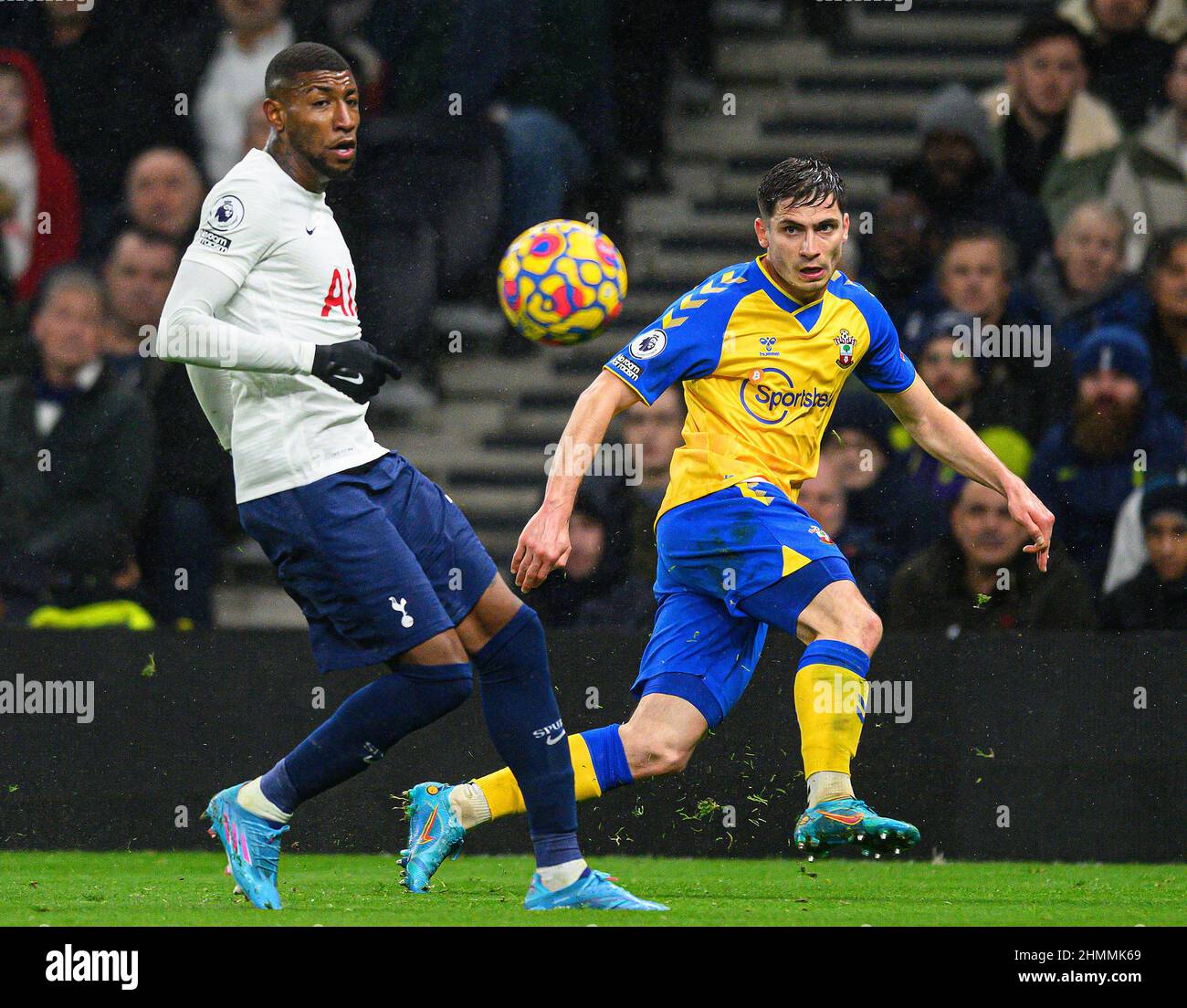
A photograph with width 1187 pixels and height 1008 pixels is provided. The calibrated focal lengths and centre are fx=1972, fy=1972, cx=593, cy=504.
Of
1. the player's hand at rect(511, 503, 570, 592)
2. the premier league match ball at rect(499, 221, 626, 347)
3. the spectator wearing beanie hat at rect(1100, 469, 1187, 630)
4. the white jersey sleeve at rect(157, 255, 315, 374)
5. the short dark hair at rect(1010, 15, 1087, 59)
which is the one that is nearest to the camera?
the white jersey sleeve at rect(157, 255, 315, 374)

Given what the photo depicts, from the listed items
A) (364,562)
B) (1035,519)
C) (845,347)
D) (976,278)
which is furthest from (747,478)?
(976,278)

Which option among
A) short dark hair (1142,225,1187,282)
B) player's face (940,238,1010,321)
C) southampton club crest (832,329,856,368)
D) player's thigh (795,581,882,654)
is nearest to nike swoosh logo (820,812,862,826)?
player's thigh (795,581,882,654)

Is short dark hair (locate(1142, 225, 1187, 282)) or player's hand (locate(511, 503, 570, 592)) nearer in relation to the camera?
player's hand (locate(511, 503, 570, 592))

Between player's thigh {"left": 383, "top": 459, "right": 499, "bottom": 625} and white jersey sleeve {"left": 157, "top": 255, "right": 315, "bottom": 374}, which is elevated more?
white jersey sleeve {"left": 157, "top": 255, "right": 315, "bottom": 374}

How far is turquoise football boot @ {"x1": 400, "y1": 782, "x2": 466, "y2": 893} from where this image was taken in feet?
16.7

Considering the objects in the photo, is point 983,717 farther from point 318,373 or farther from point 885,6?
point 885,6

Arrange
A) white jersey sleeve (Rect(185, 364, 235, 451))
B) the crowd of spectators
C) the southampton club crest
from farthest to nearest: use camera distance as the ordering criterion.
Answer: the crowd of spectators → the southampton club crest → white jersey sleeve (Rect(185, 364, 235, 451))

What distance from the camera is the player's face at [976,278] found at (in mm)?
7793

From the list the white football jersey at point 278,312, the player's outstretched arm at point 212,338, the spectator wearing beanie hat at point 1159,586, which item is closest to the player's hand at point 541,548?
the white football jersey at point 278,312

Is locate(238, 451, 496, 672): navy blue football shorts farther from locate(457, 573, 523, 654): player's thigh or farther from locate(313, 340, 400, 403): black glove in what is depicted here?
locate(313, 340, 400, 403): black glove

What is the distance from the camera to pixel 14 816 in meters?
6.88

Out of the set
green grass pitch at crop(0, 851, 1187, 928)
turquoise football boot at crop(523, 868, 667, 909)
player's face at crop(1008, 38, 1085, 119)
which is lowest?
green grass pitch at crop(0, 851, 1187, 928)

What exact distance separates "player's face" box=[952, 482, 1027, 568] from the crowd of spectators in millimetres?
12
